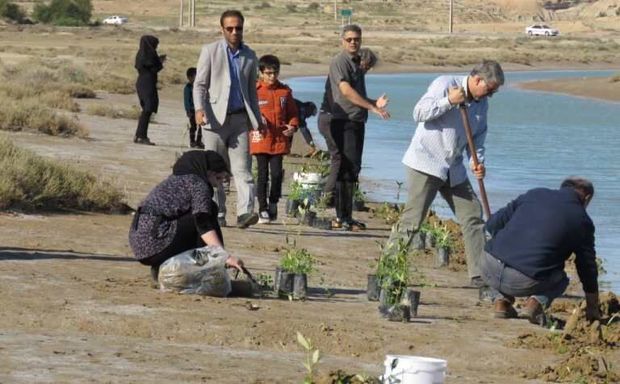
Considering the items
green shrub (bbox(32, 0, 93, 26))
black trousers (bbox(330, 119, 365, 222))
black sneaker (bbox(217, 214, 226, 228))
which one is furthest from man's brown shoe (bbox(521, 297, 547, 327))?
green shrub (bbox(32, 0, 93, 26))

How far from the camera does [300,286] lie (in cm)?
997

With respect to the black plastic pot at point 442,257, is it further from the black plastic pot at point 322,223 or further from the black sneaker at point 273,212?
the black sneaker at point 273,212

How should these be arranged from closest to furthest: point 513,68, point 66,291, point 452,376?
point 452,376
point 66,291
point 513,68

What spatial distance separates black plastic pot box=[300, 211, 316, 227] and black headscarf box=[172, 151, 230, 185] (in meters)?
4.44

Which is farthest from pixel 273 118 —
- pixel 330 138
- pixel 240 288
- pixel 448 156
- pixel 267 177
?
pixel 240 288

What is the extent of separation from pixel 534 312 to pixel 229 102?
3.80 m

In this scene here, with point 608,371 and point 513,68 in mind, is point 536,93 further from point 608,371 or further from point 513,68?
point 608,371

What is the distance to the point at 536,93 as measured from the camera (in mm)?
50281

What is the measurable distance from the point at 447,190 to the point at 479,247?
43 centimetres

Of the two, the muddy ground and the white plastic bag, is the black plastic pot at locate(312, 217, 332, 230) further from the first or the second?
the white plastic bag

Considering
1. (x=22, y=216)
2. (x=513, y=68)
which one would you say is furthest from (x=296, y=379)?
(x=513, y=68)

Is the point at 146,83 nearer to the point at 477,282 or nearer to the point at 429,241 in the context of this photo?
the point at 429,241

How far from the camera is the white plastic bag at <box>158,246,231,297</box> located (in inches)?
369

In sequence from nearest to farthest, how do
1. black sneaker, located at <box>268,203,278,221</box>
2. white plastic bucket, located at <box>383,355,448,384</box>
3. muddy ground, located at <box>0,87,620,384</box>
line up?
white plastic bucket, located at <box>383,355,448,384</box> → muddy ground, located at <box>0,87,620,384</box> → black sneaker, located at <box>268,203,278,221</box>
